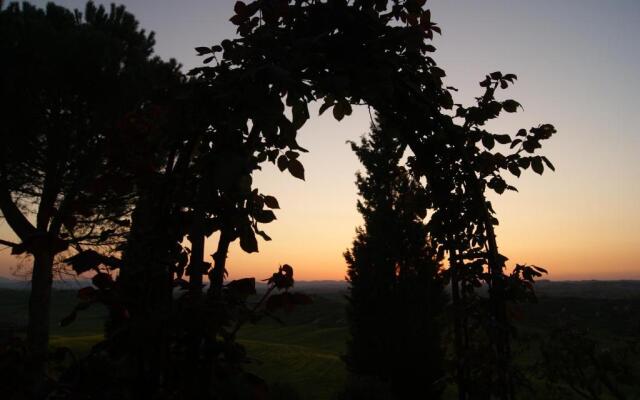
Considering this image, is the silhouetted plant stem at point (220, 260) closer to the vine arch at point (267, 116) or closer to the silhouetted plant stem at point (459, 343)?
the vine arch at point (267, 116)

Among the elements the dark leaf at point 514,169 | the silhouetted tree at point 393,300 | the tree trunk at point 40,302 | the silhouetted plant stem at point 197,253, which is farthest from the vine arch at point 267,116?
the tree trunk at point 40,302

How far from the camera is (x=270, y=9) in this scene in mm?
1513

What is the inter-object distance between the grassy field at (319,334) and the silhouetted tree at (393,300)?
1.19 metres

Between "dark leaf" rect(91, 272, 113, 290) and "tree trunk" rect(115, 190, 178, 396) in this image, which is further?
"dark leaf" rect(91, 272, 113, 290)

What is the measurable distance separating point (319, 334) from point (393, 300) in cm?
2406

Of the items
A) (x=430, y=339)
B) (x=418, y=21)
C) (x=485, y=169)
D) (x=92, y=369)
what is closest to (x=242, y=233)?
(x=92, y=369)

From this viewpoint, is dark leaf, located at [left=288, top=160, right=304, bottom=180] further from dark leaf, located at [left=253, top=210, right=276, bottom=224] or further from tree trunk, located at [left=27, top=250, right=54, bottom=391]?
tree trunk, located at [left=27, top=250, right=54, bottom=391]

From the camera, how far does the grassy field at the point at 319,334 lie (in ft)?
15.6

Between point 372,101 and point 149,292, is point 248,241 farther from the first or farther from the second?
point 372,101

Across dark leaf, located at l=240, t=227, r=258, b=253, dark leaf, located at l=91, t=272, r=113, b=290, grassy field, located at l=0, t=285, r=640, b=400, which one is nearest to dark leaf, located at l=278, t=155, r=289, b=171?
dark leaf, located at l=240, t=227, r=258, b=253

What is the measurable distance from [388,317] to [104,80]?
32.8 feet

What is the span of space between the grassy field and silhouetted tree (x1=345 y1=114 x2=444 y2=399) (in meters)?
1.19

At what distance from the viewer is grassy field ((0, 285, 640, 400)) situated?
15.6 ft

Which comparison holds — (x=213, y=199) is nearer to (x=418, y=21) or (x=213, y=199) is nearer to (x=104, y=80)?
(x=418, y=21)
